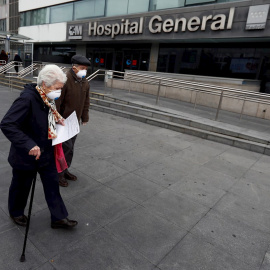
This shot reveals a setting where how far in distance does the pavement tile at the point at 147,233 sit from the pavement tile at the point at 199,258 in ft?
0.27

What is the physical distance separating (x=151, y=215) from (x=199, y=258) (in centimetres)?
81

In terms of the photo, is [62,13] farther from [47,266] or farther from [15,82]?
[47,266]

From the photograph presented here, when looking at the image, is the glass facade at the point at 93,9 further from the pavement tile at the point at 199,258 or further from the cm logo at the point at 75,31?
the pavement tile at the point at 199,258

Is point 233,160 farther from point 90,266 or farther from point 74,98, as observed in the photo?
point 90,266

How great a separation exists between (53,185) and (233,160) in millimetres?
4179

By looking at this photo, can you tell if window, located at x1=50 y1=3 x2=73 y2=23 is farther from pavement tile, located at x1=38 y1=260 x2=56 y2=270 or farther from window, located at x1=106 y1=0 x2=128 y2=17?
pavement tile, located at x1=38 y1=260 x2=56 y2=270

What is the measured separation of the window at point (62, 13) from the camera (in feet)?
64.0

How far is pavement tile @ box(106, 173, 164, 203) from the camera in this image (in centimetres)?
346

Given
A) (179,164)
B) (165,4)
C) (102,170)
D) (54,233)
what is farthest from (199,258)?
(165,4)

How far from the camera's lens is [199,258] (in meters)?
2.40

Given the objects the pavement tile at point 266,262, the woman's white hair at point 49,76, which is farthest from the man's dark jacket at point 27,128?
the pavement tile at point 266,262

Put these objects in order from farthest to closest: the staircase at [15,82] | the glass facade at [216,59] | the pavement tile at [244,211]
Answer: the staircase at [15,82], the glass facade at [216,59], the pavement tile at [244,211]

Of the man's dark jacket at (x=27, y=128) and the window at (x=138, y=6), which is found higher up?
the window at (x=138, y=6)

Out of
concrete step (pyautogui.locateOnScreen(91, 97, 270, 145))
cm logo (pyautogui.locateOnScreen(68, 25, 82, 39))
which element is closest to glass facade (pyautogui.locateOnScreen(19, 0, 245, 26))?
cm logo (pyautogui.locateOnScreen(68, 25, 82, 39))
